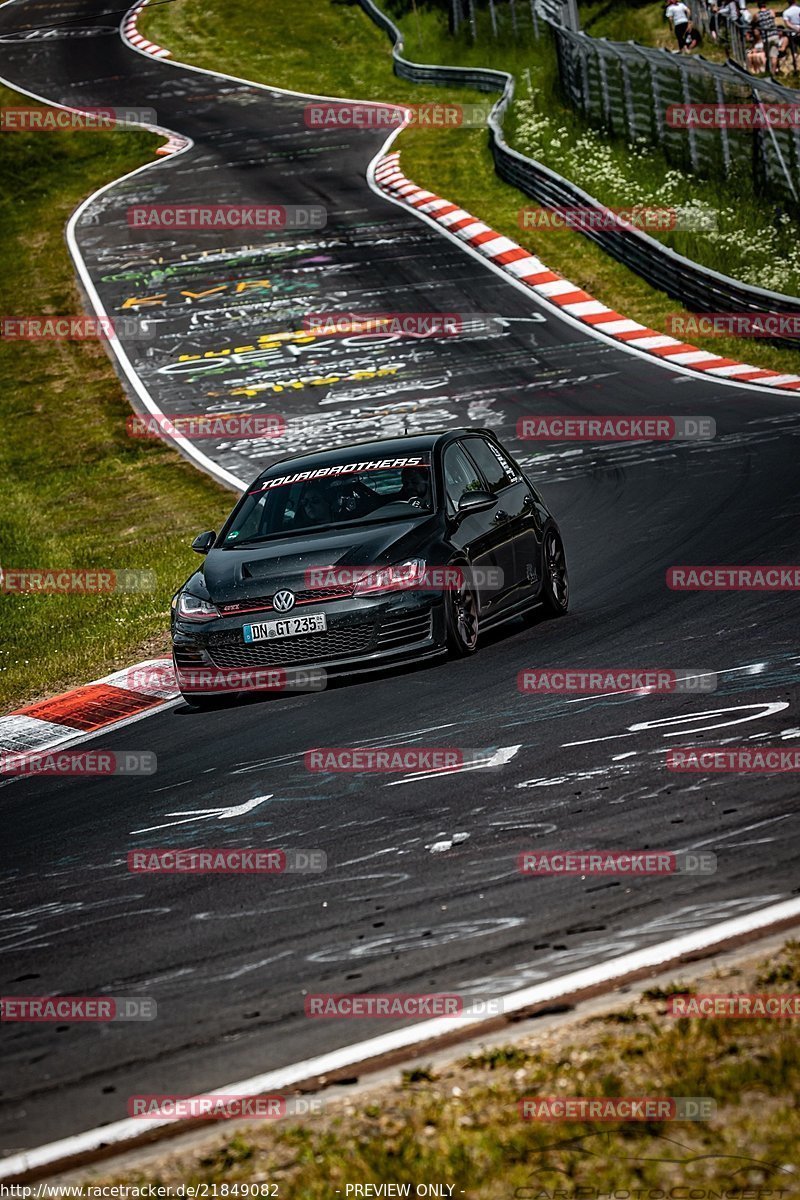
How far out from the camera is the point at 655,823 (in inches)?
266

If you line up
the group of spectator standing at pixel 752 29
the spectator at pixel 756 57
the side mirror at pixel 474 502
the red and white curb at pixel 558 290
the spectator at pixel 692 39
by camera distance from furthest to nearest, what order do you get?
1. the spectator at pixel 692 39
2. the spectator at pixel 756 57
3. the group of spectator standing at pixel 752 29
4. the red and white curb at pixel 558 290
5. the side mirror at pixel 474 502

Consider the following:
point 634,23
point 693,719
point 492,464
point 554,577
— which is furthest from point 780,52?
point 693,719

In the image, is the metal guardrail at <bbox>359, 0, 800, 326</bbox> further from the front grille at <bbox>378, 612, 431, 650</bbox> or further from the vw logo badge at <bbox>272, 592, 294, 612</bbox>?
the vw logo badge at <bbox>272, 592, 294, 612</bbox>

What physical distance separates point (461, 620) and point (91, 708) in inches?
111

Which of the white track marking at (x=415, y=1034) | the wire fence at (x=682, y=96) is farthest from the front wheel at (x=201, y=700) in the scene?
the wire fence at (x=682, y=96)

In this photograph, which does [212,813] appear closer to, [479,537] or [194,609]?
[194,609]

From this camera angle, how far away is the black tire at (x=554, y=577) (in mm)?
12141

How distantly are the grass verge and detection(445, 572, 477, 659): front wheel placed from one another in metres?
5.85

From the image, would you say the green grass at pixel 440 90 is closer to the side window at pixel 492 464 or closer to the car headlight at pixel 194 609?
the side window at pixel 492 464

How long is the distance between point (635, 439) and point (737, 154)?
426 inches

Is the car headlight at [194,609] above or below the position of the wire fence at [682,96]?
below

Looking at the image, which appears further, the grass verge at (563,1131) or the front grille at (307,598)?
the front grille at (307,598)

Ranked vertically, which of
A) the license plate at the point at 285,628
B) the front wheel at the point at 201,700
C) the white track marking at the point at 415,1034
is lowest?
the front wheel at the point at 201,700

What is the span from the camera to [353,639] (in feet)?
34.2
